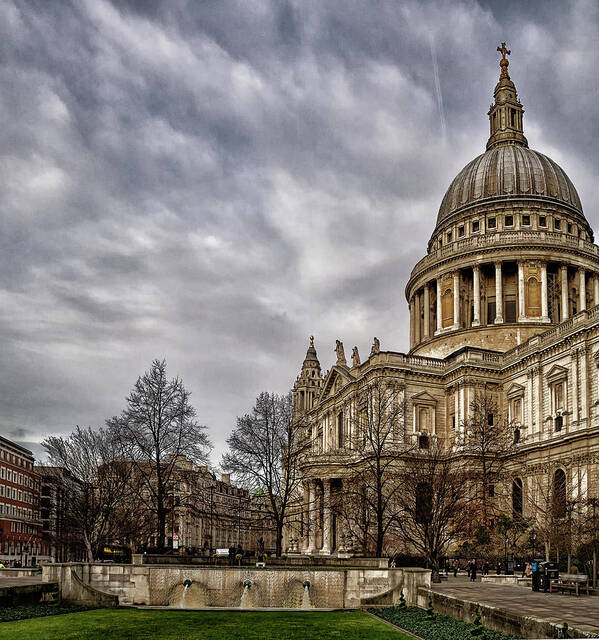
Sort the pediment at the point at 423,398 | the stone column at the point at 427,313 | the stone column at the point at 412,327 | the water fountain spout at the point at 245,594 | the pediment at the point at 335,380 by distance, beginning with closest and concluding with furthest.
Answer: the water fountain spout at the point at 245,594 → the pediment at the point at 423,398 → the pediment at the point at 335,380 → the stone column at the point at 427,313 → the stone column at the point at 412,327

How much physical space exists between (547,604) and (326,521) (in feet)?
158

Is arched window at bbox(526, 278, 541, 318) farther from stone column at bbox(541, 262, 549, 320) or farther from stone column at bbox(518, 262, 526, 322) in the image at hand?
stone column at bbox(518, 262, 526, 322)

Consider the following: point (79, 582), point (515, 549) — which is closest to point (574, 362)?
point (515, 549)

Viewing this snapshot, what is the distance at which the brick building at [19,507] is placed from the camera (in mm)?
96438

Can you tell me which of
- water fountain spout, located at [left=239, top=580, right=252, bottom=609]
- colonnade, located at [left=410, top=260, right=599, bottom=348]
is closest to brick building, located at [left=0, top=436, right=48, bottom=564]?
colonnade, located at [left=410, top=260, right=599, bottom=348]

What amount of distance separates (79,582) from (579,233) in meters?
75.1

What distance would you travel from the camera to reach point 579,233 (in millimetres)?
89312

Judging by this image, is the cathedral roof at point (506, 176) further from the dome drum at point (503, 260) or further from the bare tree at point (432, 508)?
the bare tree at point (432, 508)

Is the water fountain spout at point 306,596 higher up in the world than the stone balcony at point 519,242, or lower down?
lower down

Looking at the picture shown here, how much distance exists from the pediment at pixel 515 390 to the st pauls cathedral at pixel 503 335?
94 millimetres

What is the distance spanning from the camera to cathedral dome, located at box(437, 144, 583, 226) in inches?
3543

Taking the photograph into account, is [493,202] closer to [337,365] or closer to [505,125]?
[505,125]

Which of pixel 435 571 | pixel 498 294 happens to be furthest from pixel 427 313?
pixel 435 571

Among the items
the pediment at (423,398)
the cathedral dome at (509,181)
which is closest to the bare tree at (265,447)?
the pediment at (423,398)
